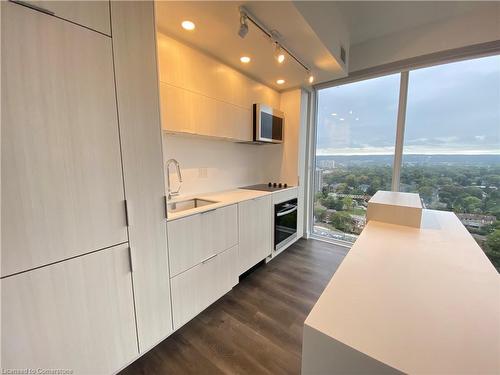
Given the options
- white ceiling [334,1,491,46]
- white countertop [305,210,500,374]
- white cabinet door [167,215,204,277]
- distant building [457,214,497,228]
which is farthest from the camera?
distant building [457,214,497,228]

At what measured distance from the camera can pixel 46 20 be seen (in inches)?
35.8

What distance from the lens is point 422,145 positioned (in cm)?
261

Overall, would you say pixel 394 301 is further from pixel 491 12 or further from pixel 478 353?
pixel 491 12

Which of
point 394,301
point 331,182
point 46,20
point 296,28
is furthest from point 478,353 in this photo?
point 331,182

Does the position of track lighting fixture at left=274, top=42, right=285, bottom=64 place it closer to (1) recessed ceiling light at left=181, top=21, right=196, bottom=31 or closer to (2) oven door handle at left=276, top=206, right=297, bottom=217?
(1) recessed ceiling light at left=181, top=21, right=196, bottom=31

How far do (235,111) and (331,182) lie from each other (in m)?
1.94

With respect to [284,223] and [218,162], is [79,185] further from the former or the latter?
[284,223]

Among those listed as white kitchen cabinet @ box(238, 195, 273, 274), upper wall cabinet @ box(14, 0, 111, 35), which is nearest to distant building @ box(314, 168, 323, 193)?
white kitchen cabinet @ box(238, 195, 273, 274)

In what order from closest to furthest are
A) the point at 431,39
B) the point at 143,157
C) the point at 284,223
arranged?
the point at 143,157
the point at 431,39
the point at 284,223

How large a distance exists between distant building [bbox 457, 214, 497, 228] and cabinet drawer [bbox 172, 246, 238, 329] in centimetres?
270

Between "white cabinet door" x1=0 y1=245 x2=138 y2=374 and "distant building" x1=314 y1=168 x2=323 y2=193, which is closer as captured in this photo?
"white cabinet door" x1=0 y1=245 x2=138 y2=374

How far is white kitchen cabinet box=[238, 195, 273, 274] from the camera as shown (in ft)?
7.22

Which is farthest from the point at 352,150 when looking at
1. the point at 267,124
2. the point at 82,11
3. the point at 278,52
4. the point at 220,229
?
the point at 82,11

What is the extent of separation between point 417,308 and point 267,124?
8.20 ft
